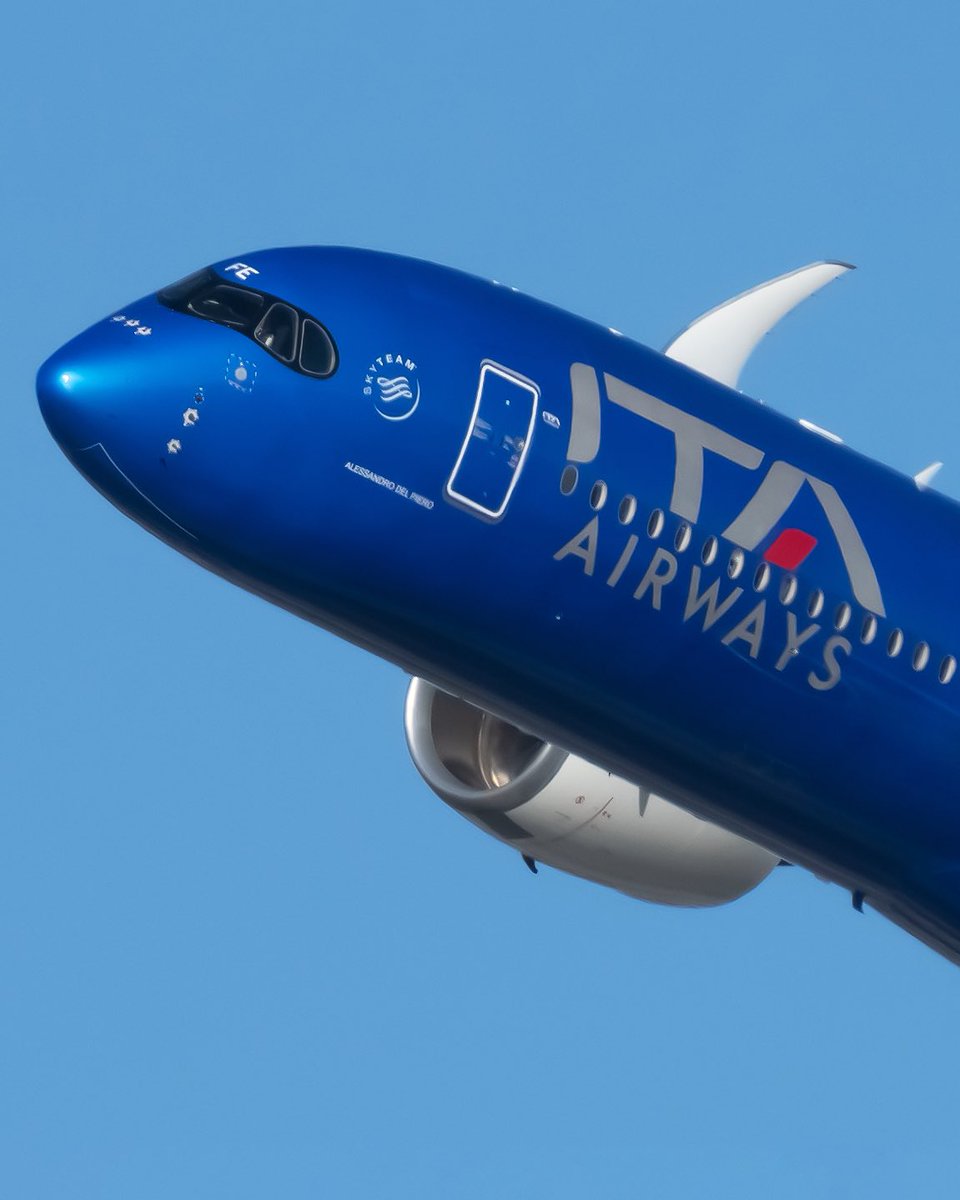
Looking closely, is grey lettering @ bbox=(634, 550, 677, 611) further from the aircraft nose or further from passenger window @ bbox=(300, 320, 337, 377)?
the aircraft nose

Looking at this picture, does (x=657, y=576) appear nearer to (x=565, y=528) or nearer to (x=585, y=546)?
(x=585, y=546)

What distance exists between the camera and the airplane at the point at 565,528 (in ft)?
94.2

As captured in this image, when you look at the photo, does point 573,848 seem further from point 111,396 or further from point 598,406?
point 111,396

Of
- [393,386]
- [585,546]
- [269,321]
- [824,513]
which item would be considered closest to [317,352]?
[269,321]

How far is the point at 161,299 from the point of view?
97.0ft

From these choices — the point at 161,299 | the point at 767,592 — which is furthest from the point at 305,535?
the point at 767,592

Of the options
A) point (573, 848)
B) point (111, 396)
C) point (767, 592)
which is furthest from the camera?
point (573, 848)

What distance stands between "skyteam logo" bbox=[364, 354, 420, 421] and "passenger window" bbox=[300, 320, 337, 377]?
1.25ft

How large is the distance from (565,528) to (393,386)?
2.14 m

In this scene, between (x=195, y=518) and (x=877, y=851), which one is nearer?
(x=195, y=518)

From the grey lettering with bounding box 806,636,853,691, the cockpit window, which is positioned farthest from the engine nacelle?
the cockpit window

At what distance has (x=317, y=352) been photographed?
2900 centimetres

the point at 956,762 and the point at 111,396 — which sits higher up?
the point at 956,762

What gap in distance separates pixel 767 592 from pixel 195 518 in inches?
228
